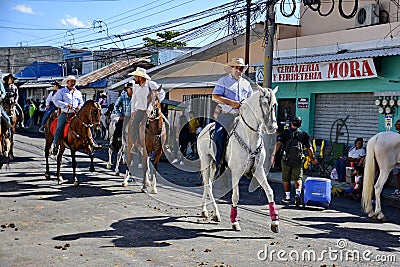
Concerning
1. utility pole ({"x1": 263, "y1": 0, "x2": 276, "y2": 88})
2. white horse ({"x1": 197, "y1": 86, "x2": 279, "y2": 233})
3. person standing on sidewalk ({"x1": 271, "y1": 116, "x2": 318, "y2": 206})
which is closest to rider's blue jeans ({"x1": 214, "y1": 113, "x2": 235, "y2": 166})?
white horse ({"x1": 197, "y1": 86, "x2": 279, "y2": 233})

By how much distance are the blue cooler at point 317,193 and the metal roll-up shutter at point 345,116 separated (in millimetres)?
6271

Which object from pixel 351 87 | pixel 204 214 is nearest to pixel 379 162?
pixel 204 214

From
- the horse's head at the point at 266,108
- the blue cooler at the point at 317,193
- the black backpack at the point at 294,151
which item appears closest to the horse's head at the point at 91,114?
the black backpack at the point at 294,151

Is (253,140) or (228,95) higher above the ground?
(228,95)

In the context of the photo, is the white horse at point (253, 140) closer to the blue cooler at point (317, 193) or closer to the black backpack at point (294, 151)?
the blue cooler at point (317, 193)

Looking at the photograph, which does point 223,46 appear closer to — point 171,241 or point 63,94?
point 63,94

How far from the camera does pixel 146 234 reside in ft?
27.0

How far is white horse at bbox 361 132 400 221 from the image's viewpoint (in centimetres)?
1044

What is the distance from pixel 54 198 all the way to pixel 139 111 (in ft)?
9.07

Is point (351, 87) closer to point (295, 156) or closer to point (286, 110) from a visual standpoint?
point (286, 110)

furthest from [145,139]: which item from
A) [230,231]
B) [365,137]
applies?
[365,137]

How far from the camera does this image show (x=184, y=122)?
19.1 metres

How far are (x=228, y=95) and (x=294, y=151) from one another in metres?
3.30

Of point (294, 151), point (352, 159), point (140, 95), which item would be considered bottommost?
point (352, 159)
